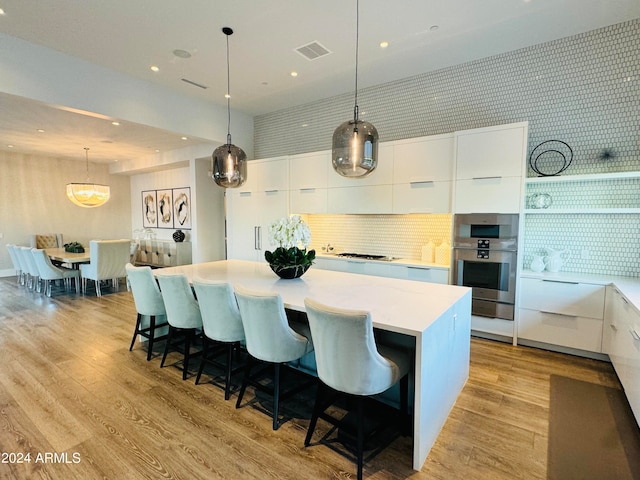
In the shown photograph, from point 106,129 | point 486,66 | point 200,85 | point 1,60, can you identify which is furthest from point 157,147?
point 486,66

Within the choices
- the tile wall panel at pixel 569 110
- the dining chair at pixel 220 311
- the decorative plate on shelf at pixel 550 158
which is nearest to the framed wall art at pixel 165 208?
the tile wall panel at pixel 569 110

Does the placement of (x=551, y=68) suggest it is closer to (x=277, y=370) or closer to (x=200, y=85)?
(x=277, y=370)

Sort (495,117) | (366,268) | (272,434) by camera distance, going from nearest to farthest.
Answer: (272,434) → (495,117) → (366,268)

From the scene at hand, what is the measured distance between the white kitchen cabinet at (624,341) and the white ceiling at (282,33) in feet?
9.15

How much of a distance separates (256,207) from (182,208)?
3749 millimetres

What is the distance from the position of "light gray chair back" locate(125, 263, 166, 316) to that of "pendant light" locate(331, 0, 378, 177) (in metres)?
2.11

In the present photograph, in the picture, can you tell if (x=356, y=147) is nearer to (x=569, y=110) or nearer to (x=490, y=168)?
(x=490, y=168)

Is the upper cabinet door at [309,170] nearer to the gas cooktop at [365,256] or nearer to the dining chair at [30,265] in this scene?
the gas cooktop at [365,256]

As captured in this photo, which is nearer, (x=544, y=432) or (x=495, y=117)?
(x=544, y=432)

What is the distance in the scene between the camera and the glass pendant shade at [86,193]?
22.8 feet

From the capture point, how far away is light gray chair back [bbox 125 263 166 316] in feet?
10.1

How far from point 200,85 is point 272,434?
4.90 meters

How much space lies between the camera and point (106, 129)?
5590mm

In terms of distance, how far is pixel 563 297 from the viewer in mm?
3283
